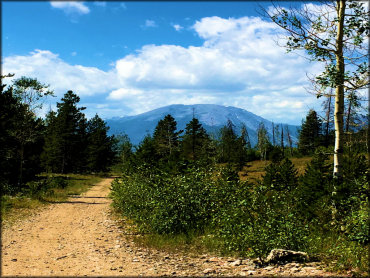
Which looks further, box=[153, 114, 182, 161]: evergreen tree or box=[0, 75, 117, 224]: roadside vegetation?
box=[153, 114, 182, 161]: evergreen tree

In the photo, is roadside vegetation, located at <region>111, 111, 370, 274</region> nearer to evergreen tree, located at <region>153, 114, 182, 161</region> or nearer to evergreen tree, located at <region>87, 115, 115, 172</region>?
evergreen tree, located at <region>153, 114, 182, 161</region>

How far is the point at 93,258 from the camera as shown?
24.9 feet

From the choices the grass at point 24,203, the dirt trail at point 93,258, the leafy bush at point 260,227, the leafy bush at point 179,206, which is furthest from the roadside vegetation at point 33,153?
the leafy bush at point 260,227

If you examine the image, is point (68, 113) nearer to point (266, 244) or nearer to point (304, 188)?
point (304, 188)

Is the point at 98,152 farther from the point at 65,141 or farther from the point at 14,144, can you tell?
the point at 14,144

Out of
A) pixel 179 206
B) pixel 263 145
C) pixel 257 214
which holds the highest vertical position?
pixel 263 145

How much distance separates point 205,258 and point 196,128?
34532 mm

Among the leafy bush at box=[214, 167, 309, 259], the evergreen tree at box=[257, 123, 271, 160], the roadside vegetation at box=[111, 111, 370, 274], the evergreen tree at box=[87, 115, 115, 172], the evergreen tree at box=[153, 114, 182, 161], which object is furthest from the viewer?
the evergreen tree at box=[257, 123, 271, 160]

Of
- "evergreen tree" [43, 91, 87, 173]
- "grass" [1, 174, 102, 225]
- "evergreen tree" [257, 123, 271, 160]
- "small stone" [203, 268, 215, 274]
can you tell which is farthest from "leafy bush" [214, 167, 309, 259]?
"evergreen tree" [257, 123, 271, 160]

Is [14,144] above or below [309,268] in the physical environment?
above

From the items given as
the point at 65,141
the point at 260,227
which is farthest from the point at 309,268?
the point at 65,141

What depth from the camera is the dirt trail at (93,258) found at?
6.39 meters

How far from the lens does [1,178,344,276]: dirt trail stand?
6.39m

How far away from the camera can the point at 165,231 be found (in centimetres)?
969
